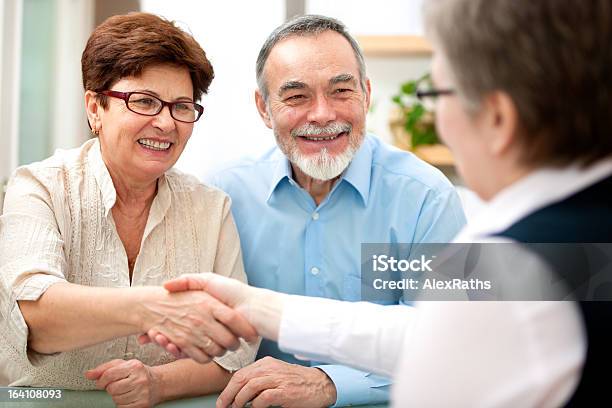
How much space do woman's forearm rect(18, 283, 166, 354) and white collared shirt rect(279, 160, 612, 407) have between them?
1.76 feet

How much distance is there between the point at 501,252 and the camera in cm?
65

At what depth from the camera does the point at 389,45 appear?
278cm

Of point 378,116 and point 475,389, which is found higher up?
point 378,116

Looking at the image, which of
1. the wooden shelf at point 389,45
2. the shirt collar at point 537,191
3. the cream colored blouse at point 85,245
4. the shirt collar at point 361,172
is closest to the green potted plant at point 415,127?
the wooden shelf at point 389,45

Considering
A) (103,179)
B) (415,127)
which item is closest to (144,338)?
(103,179)

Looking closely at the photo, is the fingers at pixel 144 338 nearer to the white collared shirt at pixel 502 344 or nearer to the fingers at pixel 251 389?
the fingers at pixel 251 389

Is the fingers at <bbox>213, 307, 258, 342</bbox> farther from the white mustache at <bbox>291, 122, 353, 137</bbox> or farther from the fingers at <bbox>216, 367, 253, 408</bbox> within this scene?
the white mustache at <bbox>291, 122, 353, 137</bbox>

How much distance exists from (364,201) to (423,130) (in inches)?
54.0

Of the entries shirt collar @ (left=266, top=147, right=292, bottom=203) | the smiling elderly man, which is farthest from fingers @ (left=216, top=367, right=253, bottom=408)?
shirt collar @ (left=266, top=147, right=292, bottom=203)

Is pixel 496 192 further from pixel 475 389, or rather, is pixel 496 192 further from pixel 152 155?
pixel 152 155

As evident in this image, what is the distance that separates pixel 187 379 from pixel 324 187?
0.52m

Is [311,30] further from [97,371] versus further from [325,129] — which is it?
[97,371]

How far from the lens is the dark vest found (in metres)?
0.61

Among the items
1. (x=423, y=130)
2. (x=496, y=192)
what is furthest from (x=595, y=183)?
(x=423, y=130)
